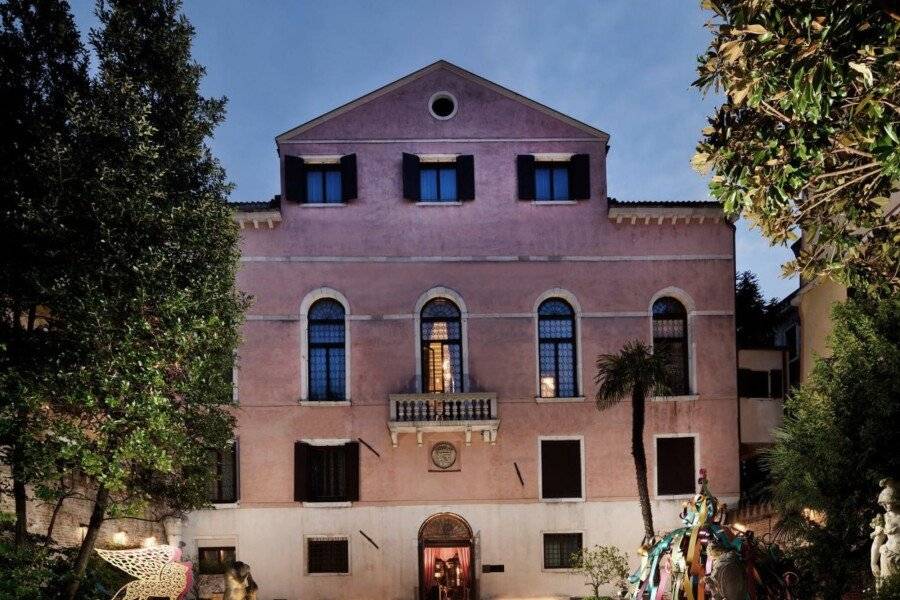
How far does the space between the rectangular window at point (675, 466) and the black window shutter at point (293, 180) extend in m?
11.3

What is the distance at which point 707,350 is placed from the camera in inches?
816

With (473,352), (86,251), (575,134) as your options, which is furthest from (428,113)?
(86,251)

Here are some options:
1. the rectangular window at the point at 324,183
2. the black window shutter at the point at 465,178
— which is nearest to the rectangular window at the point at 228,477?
the rectangular window at the point at 324,183

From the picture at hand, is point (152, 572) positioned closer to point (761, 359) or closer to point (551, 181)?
point (551, 181)

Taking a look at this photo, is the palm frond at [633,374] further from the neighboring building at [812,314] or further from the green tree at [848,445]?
the green tree at [848,445]

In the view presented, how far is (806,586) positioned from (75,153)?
11.5m

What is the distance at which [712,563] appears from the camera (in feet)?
28.7

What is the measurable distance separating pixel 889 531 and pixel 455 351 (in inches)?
517

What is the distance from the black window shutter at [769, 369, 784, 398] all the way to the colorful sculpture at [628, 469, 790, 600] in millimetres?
13293

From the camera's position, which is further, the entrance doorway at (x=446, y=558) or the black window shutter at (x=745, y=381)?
the black window shutter at (x=745, y=381)

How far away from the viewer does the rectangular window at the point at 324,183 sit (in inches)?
829

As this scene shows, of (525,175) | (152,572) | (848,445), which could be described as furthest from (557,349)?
(152,572)

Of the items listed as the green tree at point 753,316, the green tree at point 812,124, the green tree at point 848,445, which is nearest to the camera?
the green tree at point 812,124

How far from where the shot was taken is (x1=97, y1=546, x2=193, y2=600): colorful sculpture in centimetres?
1002
